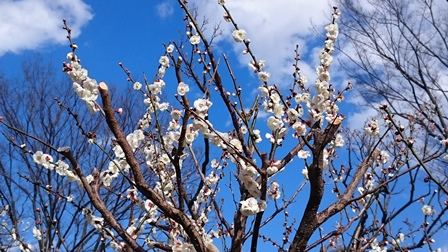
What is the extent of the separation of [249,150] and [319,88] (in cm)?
52

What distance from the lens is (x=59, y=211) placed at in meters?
8.18

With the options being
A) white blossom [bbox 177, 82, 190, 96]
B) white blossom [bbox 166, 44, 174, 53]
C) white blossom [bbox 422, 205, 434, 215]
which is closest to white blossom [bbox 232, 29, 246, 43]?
white blossom [bbox 177, 82, 190, 96]

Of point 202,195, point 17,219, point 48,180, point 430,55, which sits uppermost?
point 430,55

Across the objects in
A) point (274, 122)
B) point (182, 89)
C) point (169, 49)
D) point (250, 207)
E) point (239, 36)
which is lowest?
point (250, 207)

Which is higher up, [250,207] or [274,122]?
[274,122]

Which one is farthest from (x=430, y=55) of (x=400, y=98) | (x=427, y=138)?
(x=427, y=138)

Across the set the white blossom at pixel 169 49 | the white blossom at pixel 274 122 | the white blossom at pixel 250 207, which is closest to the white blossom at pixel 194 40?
the white blossom at pixel 169 49

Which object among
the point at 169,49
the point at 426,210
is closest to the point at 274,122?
the point at 169,49

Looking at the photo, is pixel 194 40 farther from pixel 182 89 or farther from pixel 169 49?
pixel 182 89

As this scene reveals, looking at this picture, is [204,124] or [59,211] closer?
[204,124]

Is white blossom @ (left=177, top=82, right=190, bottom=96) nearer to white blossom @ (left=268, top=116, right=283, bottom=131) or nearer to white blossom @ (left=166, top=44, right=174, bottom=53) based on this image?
white blossom @ (left=268, top=116, right=283, bottom=131)

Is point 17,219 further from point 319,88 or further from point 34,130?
point 319,88

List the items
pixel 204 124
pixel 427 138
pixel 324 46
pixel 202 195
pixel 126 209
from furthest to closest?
pixel 126 209 → pixel 427 138 → pixel 202 195 → pixel 324 46 → pixel 204 124

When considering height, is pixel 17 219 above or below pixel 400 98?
below
